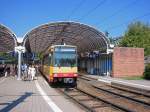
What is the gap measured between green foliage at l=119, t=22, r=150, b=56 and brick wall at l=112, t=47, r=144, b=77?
2291cm

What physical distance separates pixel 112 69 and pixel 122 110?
91.4 feet

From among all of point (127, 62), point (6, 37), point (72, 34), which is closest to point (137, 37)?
point (72, 34)

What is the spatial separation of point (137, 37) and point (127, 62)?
27.8 m

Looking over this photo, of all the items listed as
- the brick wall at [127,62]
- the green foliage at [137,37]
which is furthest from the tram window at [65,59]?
the green foliage at [137,37]

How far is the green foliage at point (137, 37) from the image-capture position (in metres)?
67.3

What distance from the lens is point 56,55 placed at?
26.2 meters

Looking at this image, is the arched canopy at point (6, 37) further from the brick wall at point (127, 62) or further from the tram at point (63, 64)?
the tram at point (63, 64)

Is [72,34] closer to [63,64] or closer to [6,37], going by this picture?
[6,37]

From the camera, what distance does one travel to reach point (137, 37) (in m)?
69.1

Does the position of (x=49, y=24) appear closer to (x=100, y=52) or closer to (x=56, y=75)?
(x=100, y=52)

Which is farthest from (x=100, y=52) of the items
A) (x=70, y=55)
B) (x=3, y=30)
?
(x=70, y=55)

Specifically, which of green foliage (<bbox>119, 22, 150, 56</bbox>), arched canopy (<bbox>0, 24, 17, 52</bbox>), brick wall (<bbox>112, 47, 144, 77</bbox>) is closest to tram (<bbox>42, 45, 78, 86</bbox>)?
arched canopy (<bbox>0, 24, 17, 52</bbox>)

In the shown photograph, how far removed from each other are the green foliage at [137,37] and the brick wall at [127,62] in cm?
2291

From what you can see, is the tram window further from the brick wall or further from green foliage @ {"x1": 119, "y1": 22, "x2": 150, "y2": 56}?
green foliage @ {"x1": 119, "y1": 22, "x2": 150, "y2": 56}
